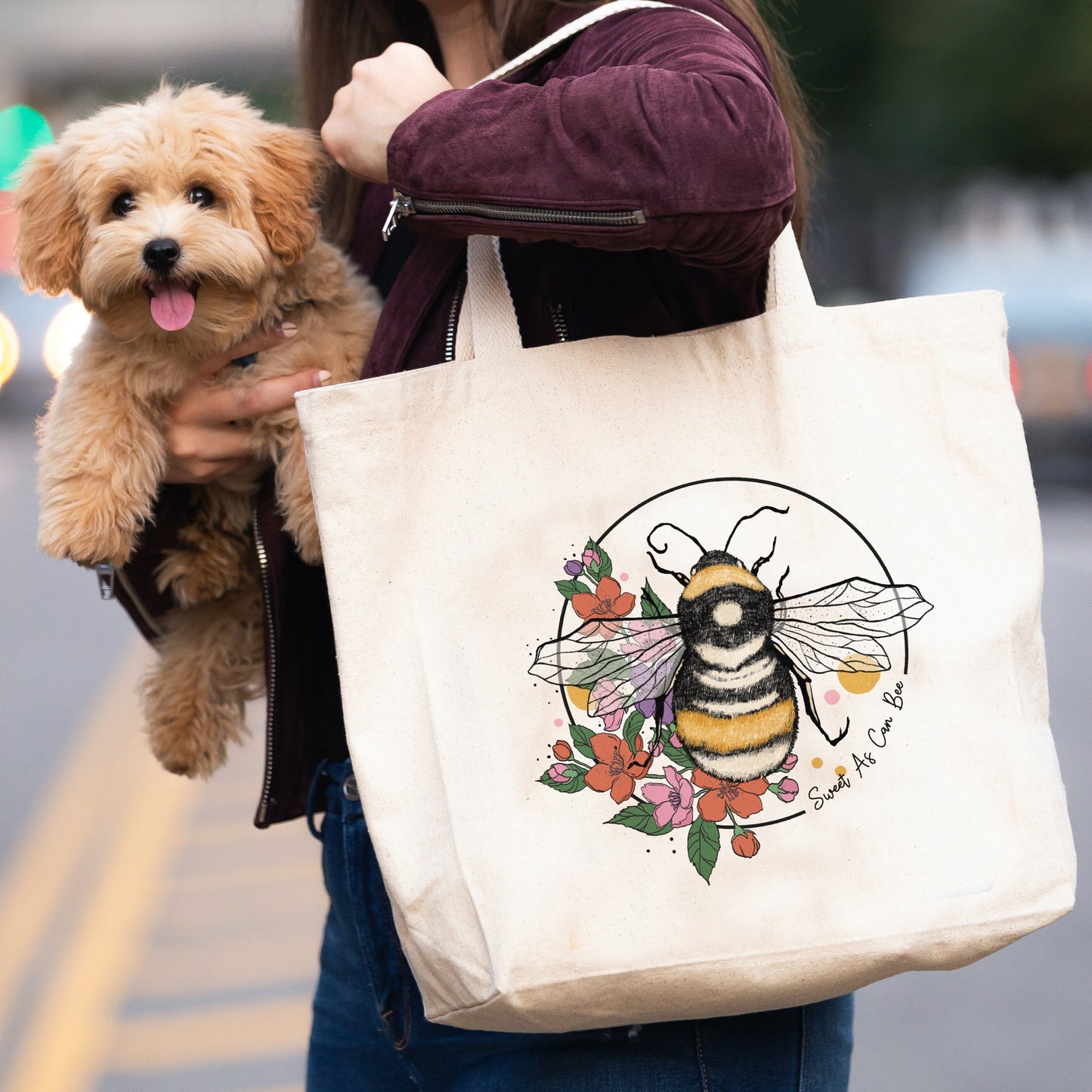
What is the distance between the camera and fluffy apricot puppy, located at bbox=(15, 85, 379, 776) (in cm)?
196

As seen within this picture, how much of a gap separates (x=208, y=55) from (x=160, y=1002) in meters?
31.5

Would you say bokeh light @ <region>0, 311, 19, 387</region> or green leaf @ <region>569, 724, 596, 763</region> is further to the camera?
bokeh light @ <region>0, 311, 19, 387</region>

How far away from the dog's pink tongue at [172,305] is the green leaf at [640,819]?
985 mm

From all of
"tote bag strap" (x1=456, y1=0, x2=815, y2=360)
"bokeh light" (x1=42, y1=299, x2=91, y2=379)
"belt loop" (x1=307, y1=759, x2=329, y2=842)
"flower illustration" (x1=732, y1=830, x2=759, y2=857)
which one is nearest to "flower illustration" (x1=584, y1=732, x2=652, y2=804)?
"flower illustration" (x1=732, y1=830, x2=759, y2=857)

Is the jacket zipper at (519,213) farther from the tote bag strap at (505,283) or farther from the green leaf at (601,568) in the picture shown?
the green leaf at (601,568)

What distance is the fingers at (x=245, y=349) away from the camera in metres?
2.03

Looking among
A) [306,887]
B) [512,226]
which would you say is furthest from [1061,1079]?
[512,226]

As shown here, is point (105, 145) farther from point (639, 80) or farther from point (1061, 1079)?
point (1061, 1079)

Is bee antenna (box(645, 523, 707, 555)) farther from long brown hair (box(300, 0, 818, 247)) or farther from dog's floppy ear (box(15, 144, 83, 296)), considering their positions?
dog's floppy ear (box(15, 144, 83, 296))

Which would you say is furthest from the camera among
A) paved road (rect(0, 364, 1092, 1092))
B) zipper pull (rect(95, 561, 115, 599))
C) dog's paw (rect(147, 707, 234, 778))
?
paved road (rect(0, 364, 1092, 1092))

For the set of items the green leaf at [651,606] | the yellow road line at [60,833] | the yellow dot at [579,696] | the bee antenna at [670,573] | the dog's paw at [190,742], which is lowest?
the yellow road line at [60,833]

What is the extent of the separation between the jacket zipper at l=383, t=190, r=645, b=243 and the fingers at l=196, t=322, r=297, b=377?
66 cm

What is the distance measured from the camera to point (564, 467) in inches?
59.8

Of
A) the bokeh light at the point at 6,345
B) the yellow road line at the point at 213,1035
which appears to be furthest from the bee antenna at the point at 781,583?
the bokeh light at the point at 6,345
